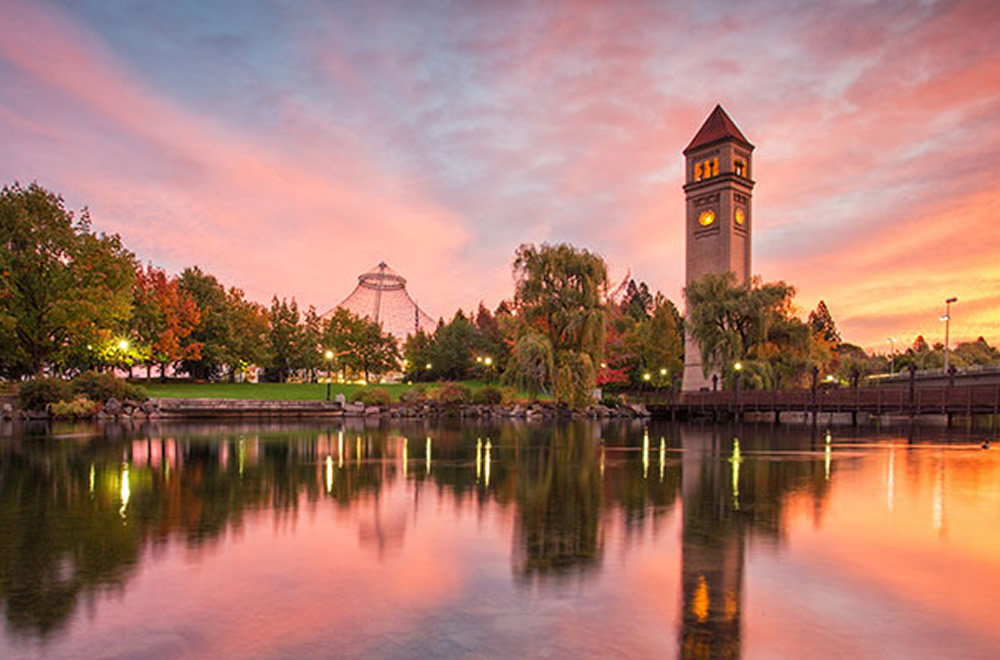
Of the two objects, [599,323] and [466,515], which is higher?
[599,323]

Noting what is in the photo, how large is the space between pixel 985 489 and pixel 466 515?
1145cm

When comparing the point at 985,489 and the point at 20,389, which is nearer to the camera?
the point at 985,489

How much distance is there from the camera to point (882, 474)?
16.0 m

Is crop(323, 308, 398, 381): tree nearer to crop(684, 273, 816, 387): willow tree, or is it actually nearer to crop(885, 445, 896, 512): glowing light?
crop(684, 273, 816, 387): willow tree

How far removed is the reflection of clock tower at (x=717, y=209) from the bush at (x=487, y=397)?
23082mm

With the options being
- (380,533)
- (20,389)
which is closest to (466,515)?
(380,533)

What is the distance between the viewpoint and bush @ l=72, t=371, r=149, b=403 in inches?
1491

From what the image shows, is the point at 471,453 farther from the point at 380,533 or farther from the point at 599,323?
the point at 599,323

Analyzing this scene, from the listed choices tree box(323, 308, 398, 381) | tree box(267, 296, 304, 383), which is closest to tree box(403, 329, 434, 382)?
tree box(323, 308, 398, 381)

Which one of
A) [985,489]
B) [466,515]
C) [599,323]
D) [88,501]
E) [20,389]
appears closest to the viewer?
[466,515]

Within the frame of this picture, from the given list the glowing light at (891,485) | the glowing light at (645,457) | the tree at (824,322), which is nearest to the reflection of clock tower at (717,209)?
the glowing light at (645,457)

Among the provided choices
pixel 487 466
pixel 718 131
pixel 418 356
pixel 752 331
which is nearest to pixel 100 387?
pixel 487 466

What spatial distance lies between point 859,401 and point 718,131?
1428 inches

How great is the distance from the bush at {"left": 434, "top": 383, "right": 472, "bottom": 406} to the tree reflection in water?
86.5 ft
